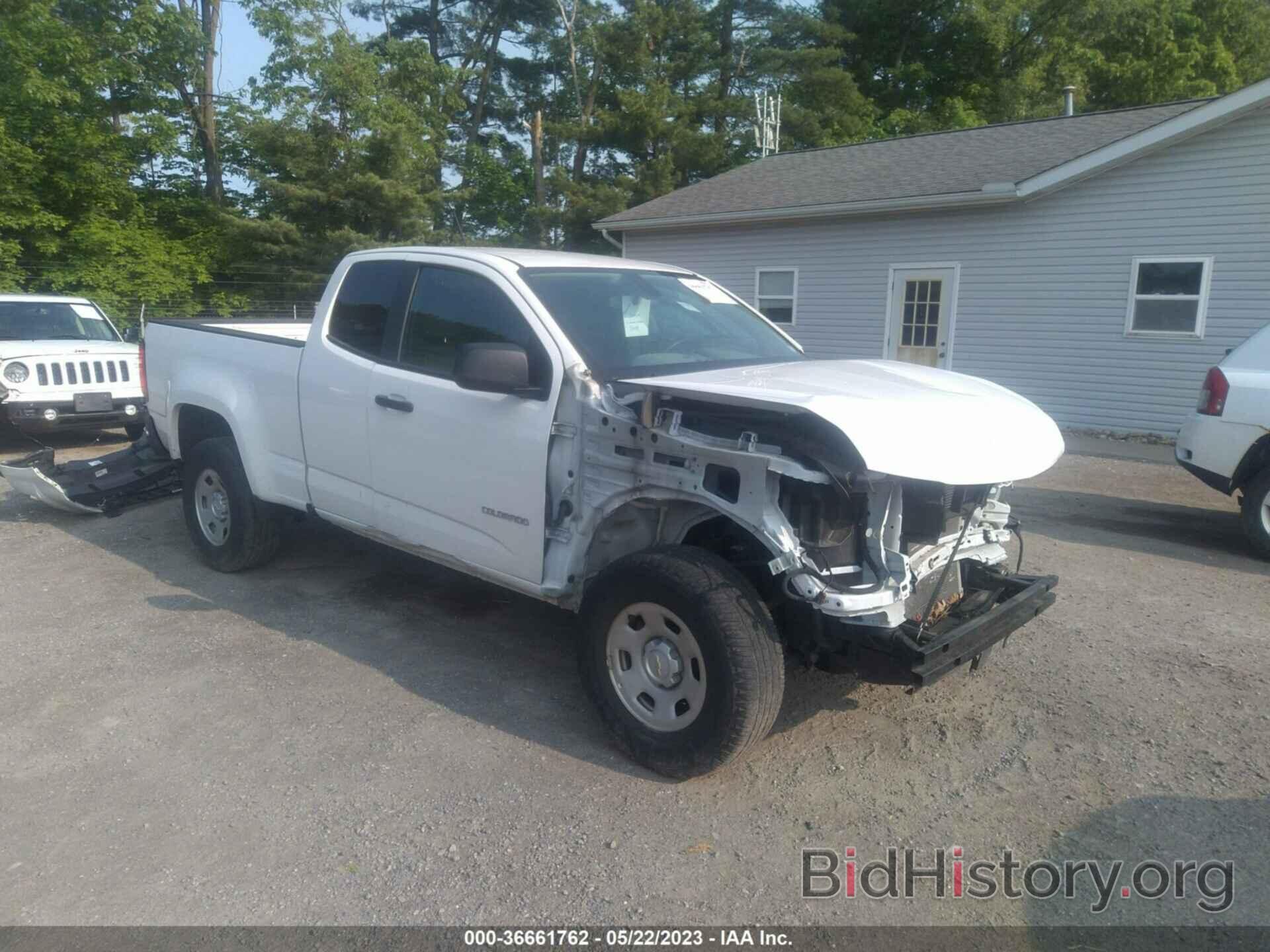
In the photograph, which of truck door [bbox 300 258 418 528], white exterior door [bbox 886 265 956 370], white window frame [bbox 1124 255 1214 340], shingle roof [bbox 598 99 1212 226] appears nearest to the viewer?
truck door [bbox 300 258 418 528]

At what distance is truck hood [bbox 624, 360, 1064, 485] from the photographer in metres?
3.02

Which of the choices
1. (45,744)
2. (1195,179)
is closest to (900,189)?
(1195,179)

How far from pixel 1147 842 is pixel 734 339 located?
9.15 feet

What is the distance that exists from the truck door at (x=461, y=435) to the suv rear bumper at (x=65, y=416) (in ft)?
20.2

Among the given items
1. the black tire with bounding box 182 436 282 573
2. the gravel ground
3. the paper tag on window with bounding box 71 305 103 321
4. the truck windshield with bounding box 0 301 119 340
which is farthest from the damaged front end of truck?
the paper tag on window with bounding box 71 305 103 321

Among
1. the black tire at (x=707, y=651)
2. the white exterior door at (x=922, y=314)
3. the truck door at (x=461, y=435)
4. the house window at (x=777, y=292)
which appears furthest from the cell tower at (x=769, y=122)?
the black tire at (x=707, y=651)

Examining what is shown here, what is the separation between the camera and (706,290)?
5141 millimetres

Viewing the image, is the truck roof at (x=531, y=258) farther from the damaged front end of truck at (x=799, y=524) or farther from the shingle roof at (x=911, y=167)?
the shingle roof at (x=911, y=167)

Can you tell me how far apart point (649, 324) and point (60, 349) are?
835 centimetres

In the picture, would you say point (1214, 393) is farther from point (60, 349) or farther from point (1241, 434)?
point (60, 349)

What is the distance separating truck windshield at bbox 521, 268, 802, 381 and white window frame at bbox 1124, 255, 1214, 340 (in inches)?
377

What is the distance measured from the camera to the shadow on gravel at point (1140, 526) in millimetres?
6738

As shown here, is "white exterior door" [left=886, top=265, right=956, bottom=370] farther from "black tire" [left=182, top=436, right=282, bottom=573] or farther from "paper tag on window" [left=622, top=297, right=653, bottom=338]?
"black tire" [left=182, top=436, right=282, bottom=573]

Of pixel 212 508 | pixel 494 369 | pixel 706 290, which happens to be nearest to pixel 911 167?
pixel 706 290
